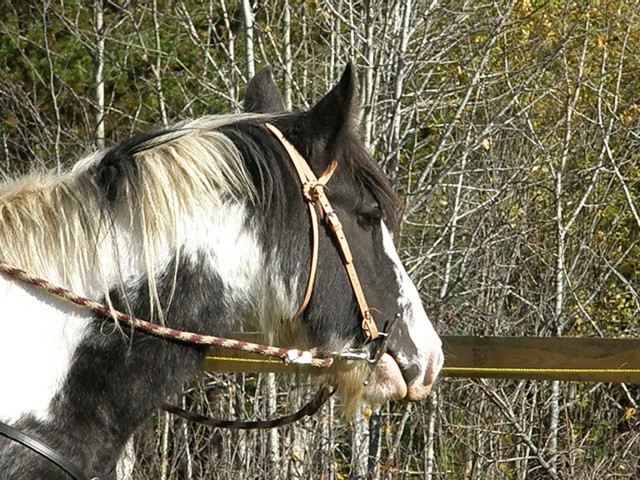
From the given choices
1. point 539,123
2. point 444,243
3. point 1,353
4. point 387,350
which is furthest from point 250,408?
point 1,353

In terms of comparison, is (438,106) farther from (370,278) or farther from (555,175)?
(370,278)

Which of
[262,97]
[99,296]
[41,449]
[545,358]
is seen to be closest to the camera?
[41,449]

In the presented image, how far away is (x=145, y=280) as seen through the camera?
7.94ft

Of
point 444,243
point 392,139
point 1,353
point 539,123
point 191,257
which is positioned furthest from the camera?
point 539,123

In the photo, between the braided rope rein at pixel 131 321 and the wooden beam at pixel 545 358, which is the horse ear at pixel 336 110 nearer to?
the braided rope rein at pixel 131 321

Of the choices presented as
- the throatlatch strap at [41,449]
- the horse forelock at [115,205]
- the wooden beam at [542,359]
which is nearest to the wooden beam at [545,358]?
the wooden beam at [542,359]

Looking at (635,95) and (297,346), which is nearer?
(297,346)

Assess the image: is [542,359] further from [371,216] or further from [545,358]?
[371,216]

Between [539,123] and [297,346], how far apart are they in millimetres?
6206

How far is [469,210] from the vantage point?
7.02 metres

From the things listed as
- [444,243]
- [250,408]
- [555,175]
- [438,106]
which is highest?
[438,106]

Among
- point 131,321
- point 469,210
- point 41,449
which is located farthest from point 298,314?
point 469,210

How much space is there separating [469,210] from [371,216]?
173 inches

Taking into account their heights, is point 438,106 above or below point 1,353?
above
